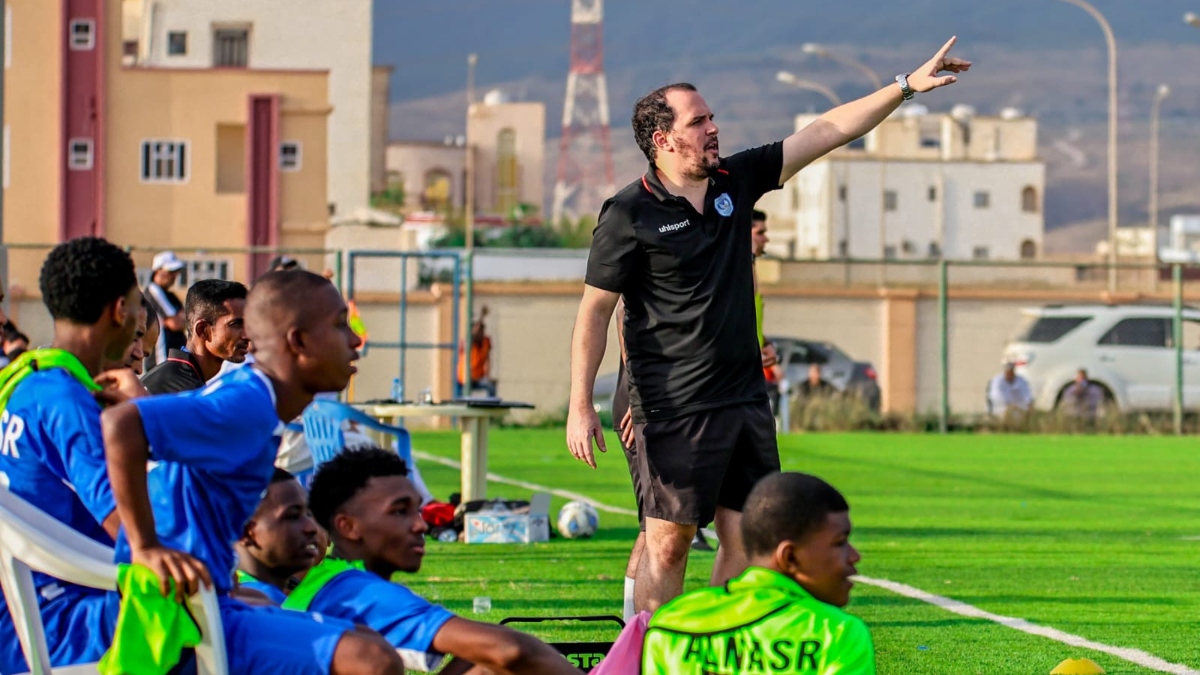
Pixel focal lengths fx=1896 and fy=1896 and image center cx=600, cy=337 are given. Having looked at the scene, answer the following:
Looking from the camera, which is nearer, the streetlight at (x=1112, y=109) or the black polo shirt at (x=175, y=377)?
the black polo shirt at (x=175, y=377)

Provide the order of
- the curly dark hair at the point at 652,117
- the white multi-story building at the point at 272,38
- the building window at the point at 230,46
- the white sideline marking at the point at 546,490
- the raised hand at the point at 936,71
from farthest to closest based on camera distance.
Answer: the building window at the point at 230,46, the white multi-story building at the point at 272,38, the white sideline marking at the point at 546,490, the raised hand at the point at 936,71, the curly dark hair at the point at 652,117

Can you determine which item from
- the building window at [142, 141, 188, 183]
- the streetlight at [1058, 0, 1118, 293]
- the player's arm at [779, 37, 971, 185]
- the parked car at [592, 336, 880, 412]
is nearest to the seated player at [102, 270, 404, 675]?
the player's arm at [779, 37, 971, 185]

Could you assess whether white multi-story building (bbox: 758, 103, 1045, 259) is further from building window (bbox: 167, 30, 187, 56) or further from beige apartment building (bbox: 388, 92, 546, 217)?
building window (bbox: 167, 30, 187, 56)

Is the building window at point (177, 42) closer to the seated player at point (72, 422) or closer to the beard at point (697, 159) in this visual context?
the beard at point (697, 159)

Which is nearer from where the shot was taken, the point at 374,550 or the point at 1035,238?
the point at 374,550

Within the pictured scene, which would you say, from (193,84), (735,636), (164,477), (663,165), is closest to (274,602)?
(164,477)

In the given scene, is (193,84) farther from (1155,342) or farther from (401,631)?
(401,631)

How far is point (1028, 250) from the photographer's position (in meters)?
136

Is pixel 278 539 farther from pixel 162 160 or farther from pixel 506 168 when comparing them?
pixel 506 168

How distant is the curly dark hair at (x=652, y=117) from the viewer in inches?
262

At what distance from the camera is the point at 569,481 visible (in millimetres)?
17828

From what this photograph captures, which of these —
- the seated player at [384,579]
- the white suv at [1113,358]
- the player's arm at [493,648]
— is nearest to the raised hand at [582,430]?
the seated player at [384,579]

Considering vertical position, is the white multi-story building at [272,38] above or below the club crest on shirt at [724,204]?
above

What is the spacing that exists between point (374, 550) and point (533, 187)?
486 feet
